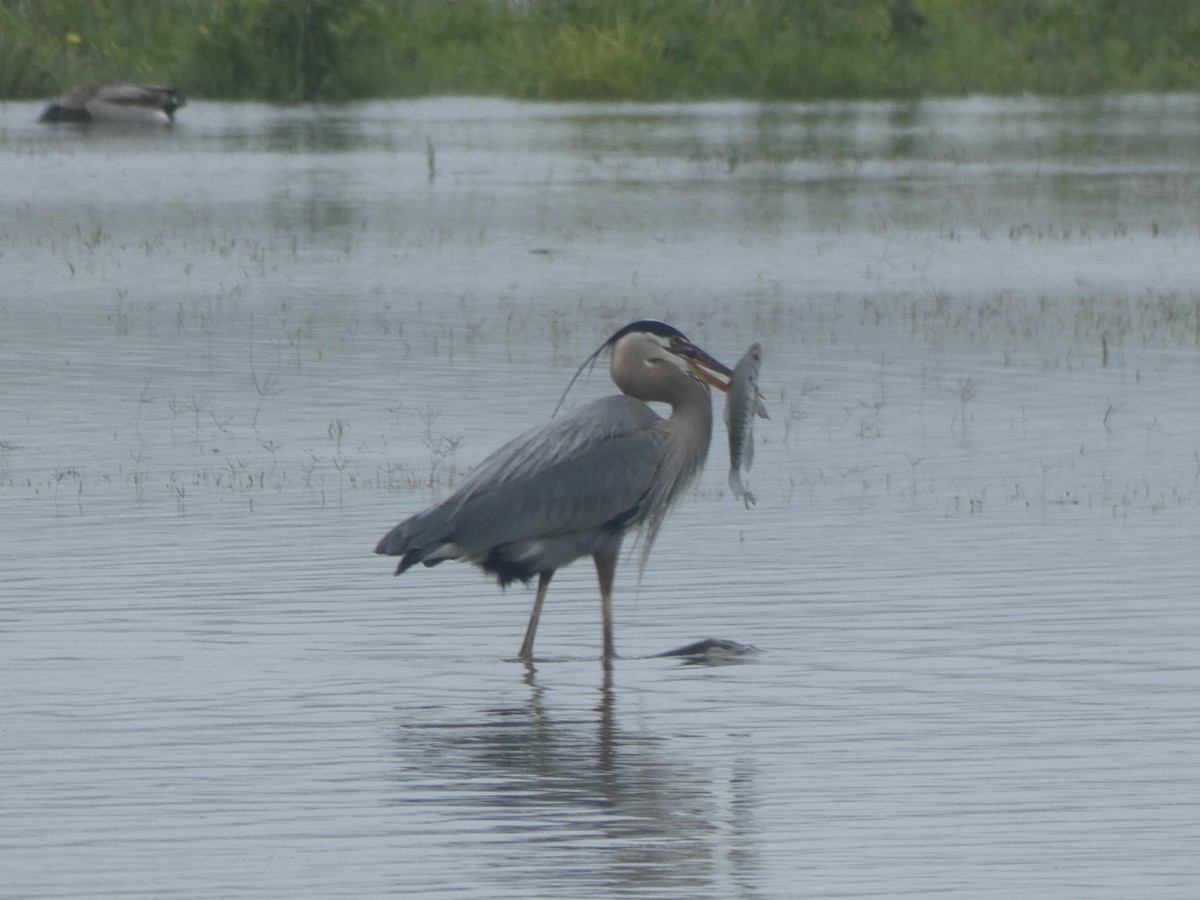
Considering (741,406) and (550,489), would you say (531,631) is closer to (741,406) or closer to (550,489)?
(550,489)

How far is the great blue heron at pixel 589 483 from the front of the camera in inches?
297

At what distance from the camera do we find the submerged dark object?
745 cm

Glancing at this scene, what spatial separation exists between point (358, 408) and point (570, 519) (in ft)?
16.9

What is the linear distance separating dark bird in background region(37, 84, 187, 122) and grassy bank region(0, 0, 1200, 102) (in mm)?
4224

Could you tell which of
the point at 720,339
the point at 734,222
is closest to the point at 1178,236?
the point at 734,222

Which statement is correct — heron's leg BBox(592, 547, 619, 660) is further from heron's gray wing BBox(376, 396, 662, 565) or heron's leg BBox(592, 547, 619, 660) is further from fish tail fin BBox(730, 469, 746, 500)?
fish tail fin BBox(730, 469, 746, 500)

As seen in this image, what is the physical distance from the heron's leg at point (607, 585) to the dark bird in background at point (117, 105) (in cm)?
3362

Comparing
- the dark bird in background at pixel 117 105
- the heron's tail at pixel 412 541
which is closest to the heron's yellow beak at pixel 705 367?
the heron's tail at pixel 412 541

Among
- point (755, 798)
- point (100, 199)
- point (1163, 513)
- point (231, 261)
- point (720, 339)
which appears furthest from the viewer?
point (100, 199)

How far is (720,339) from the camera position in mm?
15609

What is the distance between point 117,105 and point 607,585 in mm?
34703

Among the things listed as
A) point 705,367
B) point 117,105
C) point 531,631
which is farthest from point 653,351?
point 117,105

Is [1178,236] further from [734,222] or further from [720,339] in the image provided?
[720,339]

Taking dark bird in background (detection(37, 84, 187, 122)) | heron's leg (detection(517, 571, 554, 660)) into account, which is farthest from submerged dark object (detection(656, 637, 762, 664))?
dark bird in background (detection(37, 84, 187, 122))
